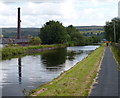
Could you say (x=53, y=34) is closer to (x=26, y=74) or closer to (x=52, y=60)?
(x=52, y=60)

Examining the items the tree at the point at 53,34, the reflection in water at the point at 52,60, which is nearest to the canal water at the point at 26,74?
the reflection in water at the point at 52,60

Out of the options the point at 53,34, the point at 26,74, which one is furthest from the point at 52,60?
the point at 53,34

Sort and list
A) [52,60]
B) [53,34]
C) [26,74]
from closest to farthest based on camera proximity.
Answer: [26,74] → [52,60] → [53,34]

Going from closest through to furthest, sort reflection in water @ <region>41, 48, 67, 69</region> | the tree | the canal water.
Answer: the canal water
reflection in water @ <region>41, 48, 67, 69</region>
the tree

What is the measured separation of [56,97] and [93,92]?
6.59 feet

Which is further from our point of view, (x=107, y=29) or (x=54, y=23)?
(x=54, y=23)

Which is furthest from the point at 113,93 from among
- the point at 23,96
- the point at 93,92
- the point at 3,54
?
the point at 3,54

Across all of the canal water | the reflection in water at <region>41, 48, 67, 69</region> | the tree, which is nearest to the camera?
the canal water

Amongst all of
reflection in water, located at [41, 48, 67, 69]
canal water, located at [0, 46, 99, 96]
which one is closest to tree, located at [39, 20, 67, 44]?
reflection in water, located at [41, 48, 67, 69]

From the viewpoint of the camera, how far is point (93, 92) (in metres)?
13.7

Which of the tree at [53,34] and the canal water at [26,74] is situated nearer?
the canal water at [26,74]

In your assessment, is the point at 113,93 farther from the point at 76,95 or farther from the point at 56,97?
the point at 56,97

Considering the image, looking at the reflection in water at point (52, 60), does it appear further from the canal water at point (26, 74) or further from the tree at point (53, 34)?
the tree at point (53, 34)

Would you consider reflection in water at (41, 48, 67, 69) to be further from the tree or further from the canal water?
the tree
